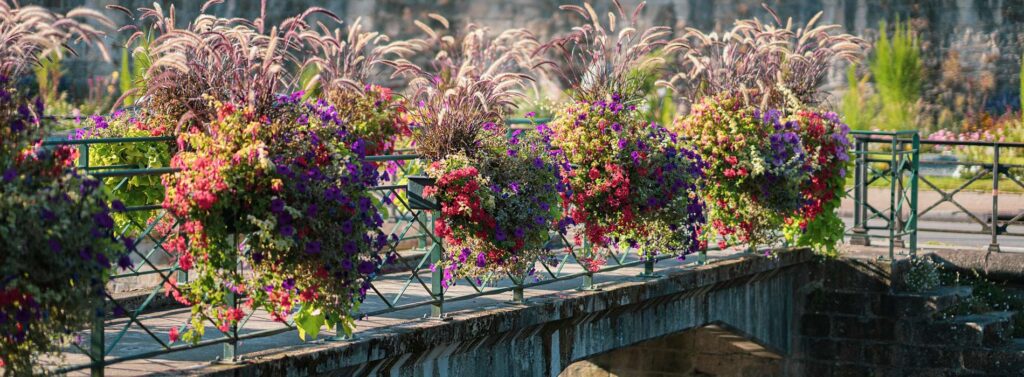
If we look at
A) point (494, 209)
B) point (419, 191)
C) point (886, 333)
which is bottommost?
point (886, 333)

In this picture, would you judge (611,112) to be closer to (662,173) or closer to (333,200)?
(662,173)

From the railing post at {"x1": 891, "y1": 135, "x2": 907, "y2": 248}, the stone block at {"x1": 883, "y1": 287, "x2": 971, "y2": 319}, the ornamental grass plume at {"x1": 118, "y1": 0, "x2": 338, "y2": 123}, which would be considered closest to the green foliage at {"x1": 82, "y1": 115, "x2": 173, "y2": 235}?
the ornamental grass plume at {"x1": 118, "y1": 0, "x2": 338, "y2": 123}

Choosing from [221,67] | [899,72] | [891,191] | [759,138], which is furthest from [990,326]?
[899,72]

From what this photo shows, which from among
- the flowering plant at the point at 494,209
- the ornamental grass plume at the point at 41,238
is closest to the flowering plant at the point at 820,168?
the flowering plant at the point at 494,209

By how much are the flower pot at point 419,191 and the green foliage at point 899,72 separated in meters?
13.7

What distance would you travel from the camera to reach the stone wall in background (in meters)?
19.5

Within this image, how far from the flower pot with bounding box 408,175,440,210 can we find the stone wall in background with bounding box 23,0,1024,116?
12531 millimetres

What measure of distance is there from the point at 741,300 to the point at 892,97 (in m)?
10.2

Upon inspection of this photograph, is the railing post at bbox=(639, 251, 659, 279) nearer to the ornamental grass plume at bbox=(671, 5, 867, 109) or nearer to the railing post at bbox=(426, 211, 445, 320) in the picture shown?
the ornamental grass plume at bbox=(671, 5, 867, 109)

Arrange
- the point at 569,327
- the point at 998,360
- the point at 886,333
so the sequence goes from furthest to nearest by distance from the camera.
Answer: the point at 886,333, the point at 998,360, the point at 569,327

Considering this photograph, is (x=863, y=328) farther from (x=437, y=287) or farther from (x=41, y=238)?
(x=41, y=238)

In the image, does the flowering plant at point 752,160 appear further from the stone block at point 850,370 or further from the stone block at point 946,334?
the stone block at point 850,370

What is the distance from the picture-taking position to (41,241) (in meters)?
4.41

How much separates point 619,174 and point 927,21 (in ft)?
42.5
